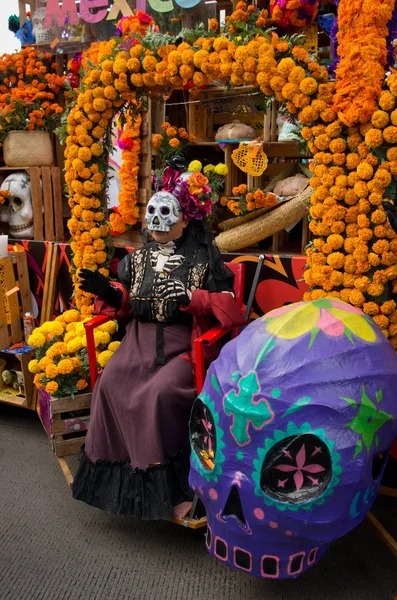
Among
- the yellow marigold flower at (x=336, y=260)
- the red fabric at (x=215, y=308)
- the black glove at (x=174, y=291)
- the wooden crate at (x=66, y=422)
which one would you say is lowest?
the wooden crate at (x=66, y=422)

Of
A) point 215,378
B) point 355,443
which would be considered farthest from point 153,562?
point 355,443

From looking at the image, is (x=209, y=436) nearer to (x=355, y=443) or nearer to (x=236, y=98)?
(x=355, y=443)

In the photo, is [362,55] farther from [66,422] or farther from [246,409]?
[66,422]

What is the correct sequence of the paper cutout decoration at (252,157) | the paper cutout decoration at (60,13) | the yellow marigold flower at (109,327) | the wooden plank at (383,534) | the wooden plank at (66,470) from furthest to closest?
the paper cutout decoration at (60,13)
the paper cutout decoration at (252,157)
the yellow marigold flower at (109,327)
the wooden plank at (66,470)
the wooden plank at (383,534)

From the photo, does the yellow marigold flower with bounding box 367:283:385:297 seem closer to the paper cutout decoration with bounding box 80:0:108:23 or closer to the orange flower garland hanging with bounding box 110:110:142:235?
the orange flower garland hanging with bounding box 110:110:142:235

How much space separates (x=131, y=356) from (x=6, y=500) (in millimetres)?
1102

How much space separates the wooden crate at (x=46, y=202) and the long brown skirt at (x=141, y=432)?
2.30 m

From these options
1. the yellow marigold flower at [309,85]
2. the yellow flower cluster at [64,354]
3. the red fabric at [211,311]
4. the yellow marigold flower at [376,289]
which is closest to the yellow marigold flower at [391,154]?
the yellow marigold flower at [309,85]

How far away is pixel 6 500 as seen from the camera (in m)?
3.08

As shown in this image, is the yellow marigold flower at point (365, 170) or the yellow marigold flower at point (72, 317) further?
the yellow marigold flower at point (72, 317)

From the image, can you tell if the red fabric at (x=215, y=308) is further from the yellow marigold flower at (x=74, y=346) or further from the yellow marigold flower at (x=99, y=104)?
the yellow marigold flower at (x=99, y=104)

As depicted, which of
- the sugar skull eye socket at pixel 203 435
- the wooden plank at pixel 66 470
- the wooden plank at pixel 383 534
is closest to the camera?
the sugar skull eye socket at pixel 203 435

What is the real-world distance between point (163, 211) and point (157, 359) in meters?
0.77

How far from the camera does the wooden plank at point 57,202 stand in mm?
4898
